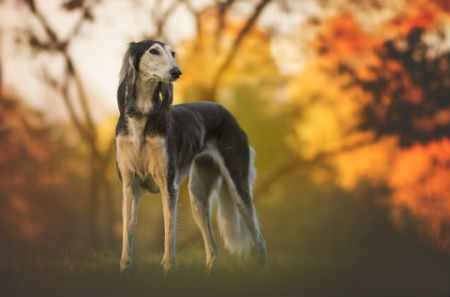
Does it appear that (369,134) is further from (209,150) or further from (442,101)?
(209,150)

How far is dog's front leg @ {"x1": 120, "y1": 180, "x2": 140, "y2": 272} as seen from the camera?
7.34 m

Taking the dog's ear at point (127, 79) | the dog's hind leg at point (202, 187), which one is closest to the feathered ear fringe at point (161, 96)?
the dog's ear at point (127, 79)

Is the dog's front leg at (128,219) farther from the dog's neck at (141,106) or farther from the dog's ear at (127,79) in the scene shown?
the dog's ear at (127,79)

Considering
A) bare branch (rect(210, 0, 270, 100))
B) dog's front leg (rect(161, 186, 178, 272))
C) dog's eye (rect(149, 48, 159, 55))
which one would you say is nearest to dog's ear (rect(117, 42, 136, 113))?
dog's eye (rect(149, 48, 159, 55))

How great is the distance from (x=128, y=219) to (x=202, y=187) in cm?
138

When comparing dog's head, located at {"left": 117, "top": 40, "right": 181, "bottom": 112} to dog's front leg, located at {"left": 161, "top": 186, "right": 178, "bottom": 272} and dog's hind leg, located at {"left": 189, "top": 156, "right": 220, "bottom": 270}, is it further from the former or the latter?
dog's hind leg, located at {"left": 189, "top": 156, "right": 220, "bottom": 270}

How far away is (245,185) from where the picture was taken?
8.46 metres

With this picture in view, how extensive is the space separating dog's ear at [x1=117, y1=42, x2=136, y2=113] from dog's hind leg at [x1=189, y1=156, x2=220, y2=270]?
1.52 m

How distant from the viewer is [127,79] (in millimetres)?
7215

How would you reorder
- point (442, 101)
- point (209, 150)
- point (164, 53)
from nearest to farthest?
1. point (164, 53)
2. point (209, 150)
3. point (442, 101)

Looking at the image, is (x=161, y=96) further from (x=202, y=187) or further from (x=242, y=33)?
(x=242, y=33)

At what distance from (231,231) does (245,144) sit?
111cm

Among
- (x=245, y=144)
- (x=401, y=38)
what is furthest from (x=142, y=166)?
(x=401, y=38)

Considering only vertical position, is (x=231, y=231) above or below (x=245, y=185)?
below
